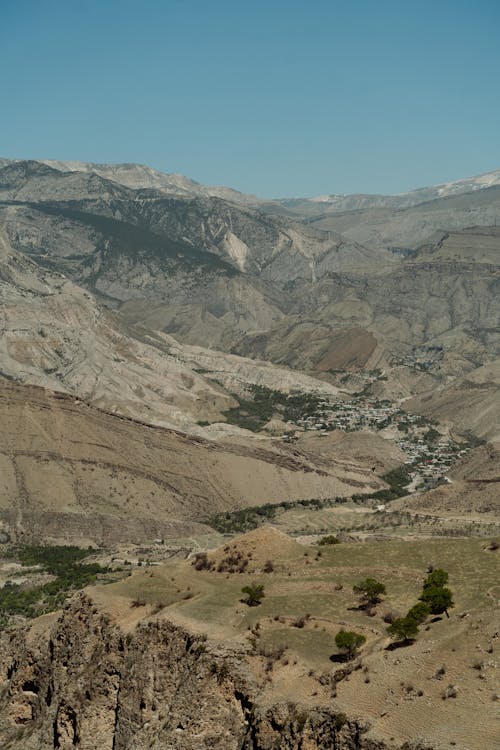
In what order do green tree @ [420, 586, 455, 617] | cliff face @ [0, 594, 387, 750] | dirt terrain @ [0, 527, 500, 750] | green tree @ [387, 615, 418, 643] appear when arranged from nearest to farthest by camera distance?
dirt terrain @ [0, 527, 500, 750] → cliff face @ [0, 594, 387, 750] → green tree @ [387, 615, 418, 643] → green tree @ [420, 586, 455, 617]

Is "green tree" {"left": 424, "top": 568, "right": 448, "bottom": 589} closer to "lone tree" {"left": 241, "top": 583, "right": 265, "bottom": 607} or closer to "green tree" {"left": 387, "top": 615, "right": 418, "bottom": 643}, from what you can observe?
"green tree" {"left": 387, "top": 615, "right": 418, "bottom": 643}

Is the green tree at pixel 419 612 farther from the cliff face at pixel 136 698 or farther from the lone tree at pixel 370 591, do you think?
the cliff face at pixel 136 698

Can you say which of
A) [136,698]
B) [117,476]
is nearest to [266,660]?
[136,698]

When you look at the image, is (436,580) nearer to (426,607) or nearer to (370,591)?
(370,591)

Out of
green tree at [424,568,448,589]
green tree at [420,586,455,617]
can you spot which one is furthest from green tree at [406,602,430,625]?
green tree at [424,568,448,589]

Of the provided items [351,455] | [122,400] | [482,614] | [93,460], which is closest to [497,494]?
[93,460]

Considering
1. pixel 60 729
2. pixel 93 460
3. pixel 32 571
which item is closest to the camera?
pixel 60 729

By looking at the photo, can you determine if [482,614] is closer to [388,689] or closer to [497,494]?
[388,689]
